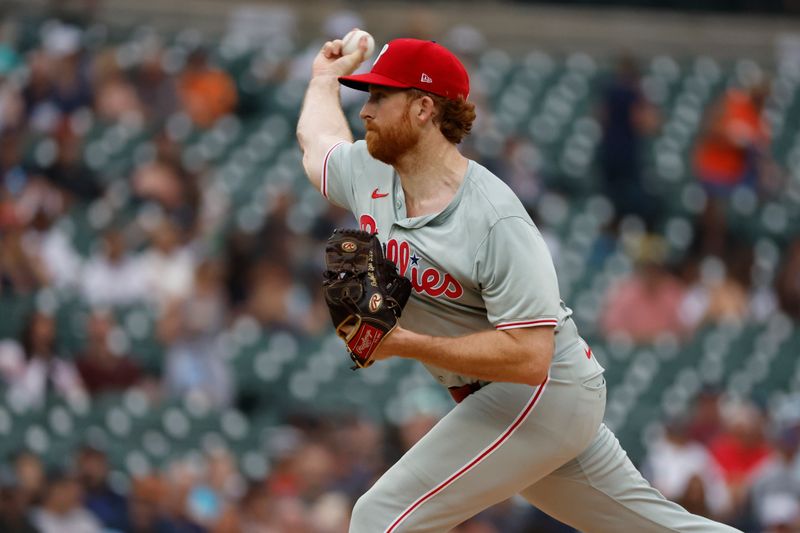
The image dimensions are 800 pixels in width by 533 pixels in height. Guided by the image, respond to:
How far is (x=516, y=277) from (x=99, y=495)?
4242 mm

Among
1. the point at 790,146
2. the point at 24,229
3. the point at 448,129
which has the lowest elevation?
the point at 790,146

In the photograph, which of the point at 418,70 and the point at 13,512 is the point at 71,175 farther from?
the point at 418,70

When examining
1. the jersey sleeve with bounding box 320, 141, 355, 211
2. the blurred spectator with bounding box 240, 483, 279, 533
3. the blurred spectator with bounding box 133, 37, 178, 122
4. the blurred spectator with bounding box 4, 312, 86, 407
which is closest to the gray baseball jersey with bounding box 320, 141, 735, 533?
the jersey sleeve with bounding box 320, 141, 355, 211

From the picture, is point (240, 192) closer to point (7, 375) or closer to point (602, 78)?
point (7, 375)

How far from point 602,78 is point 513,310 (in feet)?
33.5

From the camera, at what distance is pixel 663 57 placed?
49.0ft

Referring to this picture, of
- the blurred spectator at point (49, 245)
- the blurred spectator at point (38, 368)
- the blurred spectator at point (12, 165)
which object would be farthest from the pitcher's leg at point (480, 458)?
the blurred spectator at point (12, 165)

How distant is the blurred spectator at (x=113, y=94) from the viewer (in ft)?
37.2

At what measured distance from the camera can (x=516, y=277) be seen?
3713 millimetres

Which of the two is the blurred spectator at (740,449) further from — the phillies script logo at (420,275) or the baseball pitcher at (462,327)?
the phillies script logo at (420,275)

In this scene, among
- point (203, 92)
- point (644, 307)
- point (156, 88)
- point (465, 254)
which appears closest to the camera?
point (465, 254)

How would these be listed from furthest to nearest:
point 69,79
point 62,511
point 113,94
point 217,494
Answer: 1. point 113,94
2. point 69,79
3. point 217,494
4. point 62,511

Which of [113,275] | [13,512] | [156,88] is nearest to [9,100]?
A: [156,88]

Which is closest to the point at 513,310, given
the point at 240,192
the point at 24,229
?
the point at 24,229
